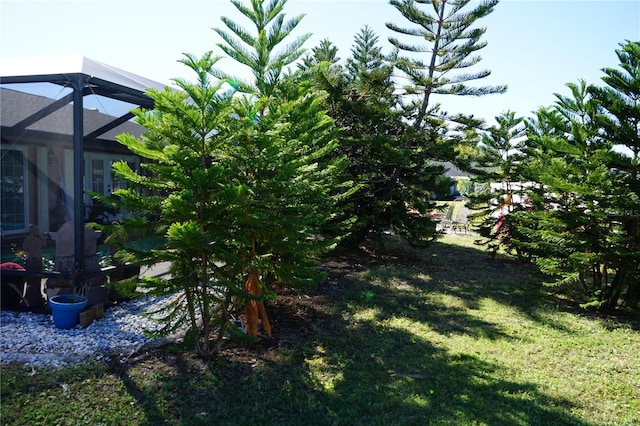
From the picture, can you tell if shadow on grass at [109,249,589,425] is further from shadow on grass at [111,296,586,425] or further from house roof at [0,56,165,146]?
house roof at [0,56,165,146]

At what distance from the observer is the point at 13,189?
25.1 ft

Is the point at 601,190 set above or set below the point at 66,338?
above

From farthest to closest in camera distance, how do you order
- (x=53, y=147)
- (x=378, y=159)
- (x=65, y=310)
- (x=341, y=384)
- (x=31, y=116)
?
(x=378, y=159) < (x=53, y=147) < (x=31, y=116) < (x=65, y=310) < (x=341, y=384)

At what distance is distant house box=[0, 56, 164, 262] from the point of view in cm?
539

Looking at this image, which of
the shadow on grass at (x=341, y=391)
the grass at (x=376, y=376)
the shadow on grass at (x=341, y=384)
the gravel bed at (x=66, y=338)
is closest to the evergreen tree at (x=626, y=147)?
the grass at (x=376, y=376)

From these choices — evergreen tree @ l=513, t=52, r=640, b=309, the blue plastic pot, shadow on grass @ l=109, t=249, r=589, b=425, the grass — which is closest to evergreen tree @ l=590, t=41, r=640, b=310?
evergreen tree @ l=513, t=52, r=640, b=309

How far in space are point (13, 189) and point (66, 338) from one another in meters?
4.34

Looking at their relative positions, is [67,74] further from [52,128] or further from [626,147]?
[626,147]

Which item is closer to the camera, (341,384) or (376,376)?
(341,384)

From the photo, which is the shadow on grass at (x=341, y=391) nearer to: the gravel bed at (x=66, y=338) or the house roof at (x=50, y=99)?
the gravel bed at (x=66, y=338)

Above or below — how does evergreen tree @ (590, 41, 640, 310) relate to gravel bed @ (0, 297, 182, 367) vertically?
above

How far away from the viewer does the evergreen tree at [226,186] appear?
12.4 ft

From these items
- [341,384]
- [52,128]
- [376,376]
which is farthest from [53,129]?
[376,376]

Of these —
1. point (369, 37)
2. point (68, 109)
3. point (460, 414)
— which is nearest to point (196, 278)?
point (460, 414)
